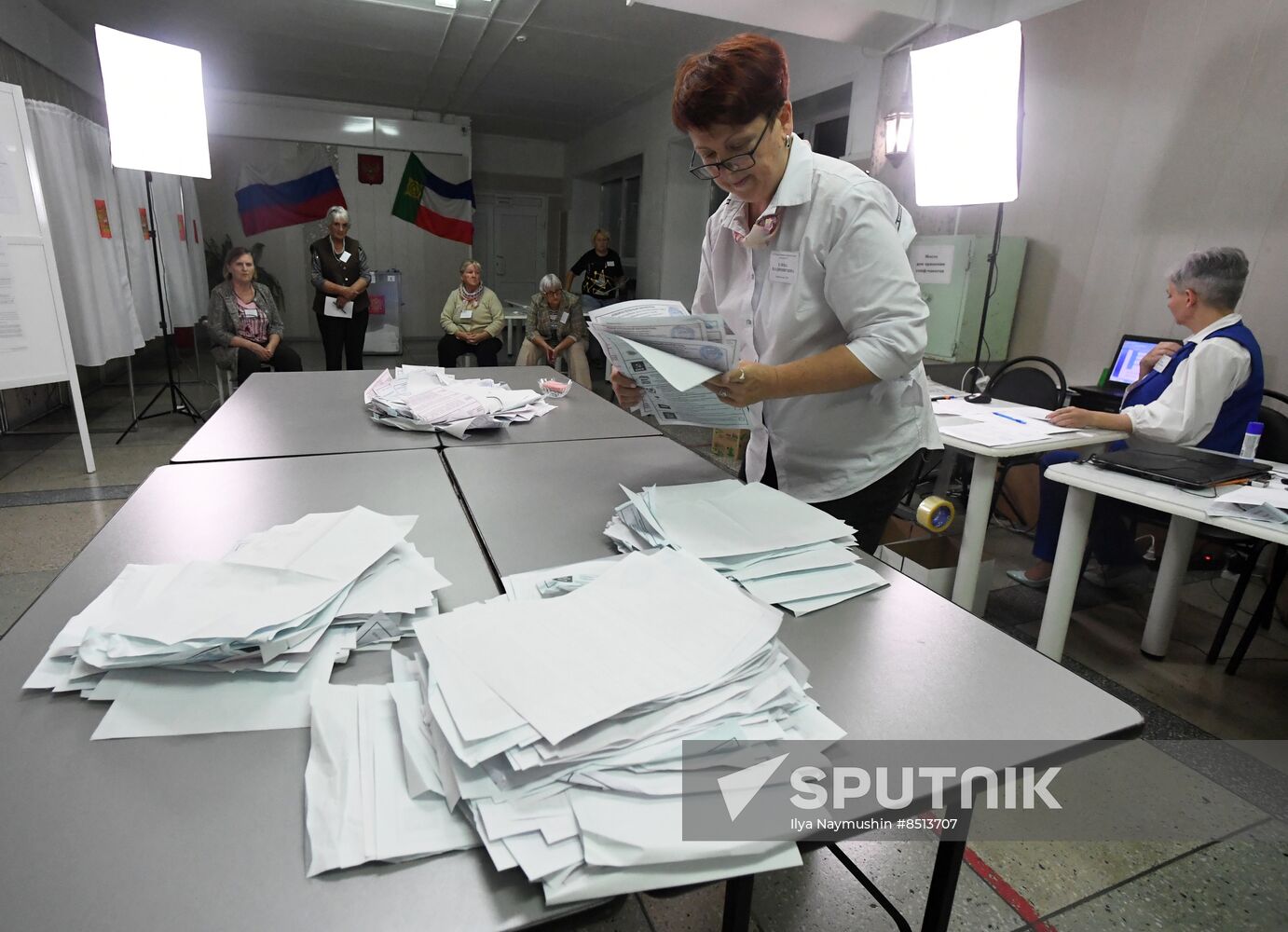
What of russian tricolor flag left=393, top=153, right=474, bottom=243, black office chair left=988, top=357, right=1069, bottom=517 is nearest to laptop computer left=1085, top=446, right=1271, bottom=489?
black office chair left=988, top=357, right=1069, bottom=517

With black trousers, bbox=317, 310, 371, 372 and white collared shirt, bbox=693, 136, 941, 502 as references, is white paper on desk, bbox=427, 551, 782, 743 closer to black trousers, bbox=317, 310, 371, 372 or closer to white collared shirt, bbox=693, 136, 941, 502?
white collared shirt, bbox=693, 136, 941, 502

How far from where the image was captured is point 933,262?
3941 mm

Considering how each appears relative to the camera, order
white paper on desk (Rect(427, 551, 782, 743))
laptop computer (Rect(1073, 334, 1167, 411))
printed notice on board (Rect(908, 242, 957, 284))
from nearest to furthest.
→ white paper on desk (Rect(427, 551, 782, 743)) → laptop computer (Rect(1073, 334, 1167, 411)) → printed notice on board (Rect(908, 242, 957, 284))

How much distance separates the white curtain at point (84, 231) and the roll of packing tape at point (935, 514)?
4788 mm

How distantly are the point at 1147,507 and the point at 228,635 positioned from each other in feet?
8.00

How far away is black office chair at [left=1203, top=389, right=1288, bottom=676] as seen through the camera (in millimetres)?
2221

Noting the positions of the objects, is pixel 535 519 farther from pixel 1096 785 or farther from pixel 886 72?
pixel 886 72

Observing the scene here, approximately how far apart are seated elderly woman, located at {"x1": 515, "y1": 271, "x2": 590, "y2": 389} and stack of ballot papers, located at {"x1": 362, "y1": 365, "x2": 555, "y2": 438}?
341cm

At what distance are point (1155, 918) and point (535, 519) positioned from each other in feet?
4.78

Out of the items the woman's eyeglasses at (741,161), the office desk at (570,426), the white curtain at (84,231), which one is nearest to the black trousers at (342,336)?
the white curtain at (84,231)

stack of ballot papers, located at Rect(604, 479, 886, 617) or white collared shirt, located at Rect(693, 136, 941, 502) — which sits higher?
white collared shirt, located at Rect(693, 136, 941, 502)

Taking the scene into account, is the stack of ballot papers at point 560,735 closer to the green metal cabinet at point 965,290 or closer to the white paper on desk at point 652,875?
the white paper on desk at point 652,875

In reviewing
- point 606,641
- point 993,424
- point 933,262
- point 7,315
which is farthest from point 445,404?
point 933,262

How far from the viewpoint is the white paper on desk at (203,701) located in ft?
2.19
